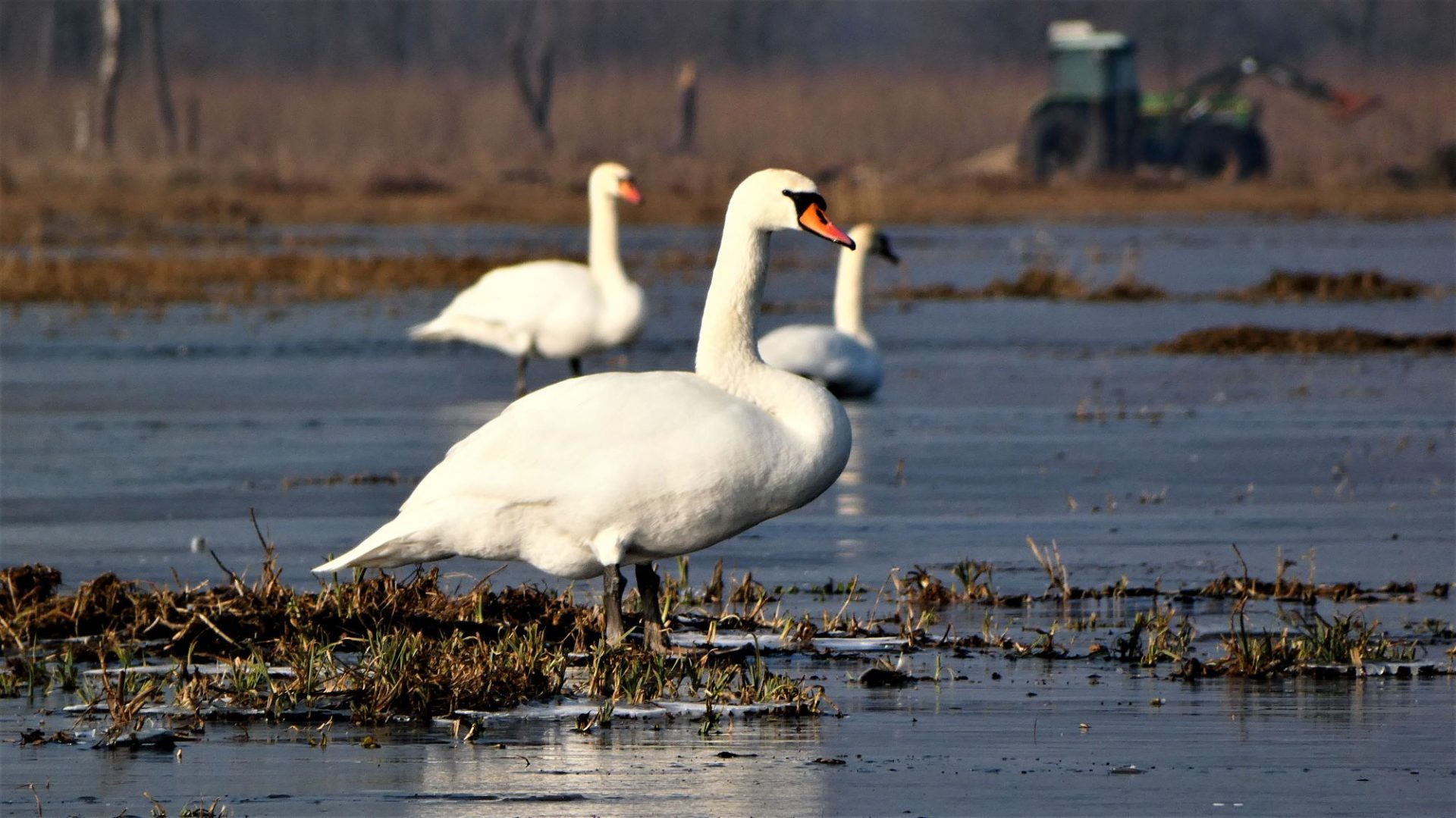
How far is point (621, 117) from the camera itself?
247 ft

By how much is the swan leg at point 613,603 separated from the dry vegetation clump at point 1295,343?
469 inches

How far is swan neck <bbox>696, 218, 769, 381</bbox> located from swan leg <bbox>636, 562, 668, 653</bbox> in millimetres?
593

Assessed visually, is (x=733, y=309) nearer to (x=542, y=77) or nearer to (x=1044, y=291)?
(x=1044, y=291)

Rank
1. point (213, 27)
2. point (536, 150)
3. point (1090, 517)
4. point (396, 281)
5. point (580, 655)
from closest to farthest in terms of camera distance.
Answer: point (580, 655)
point (1090, 517)
point (396, 281)
point (536, 150)
point (213, 27)

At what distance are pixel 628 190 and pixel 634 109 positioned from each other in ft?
198

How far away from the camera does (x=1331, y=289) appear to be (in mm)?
23828

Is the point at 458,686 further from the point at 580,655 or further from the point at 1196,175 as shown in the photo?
the point at 1196,175

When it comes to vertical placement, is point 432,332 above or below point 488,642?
above

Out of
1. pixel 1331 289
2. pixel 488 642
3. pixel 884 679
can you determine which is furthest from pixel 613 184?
pixel 884 679

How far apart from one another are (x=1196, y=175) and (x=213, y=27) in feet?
324

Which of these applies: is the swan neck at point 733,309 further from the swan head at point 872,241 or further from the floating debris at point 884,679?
the swan head at point 872,241

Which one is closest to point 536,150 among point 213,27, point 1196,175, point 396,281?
point 1196,175

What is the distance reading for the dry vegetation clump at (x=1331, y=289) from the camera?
76.7 ft

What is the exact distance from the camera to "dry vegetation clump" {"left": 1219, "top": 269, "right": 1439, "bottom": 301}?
23.4 meters
